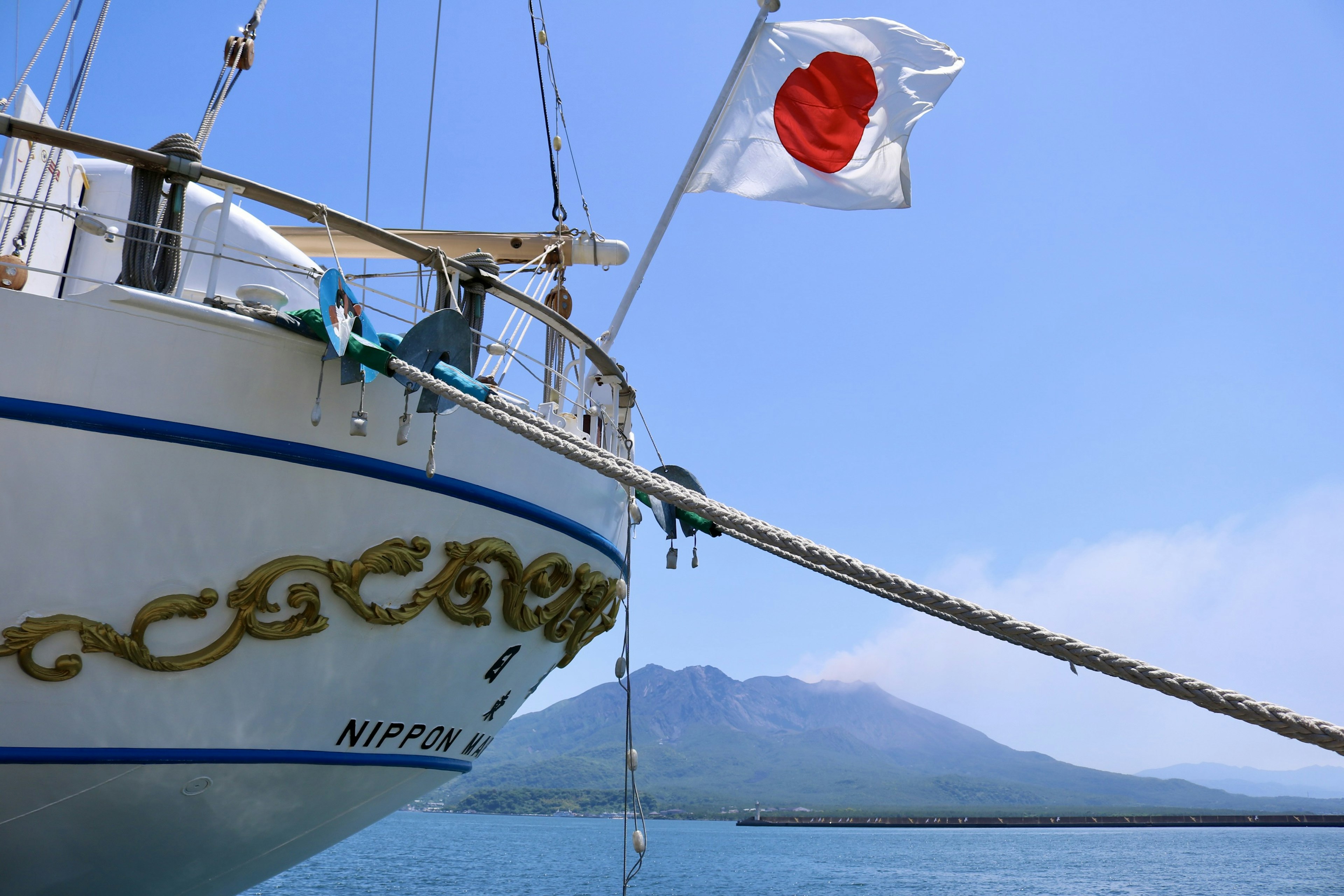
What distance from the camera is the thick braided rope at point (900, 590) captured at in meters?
2.73

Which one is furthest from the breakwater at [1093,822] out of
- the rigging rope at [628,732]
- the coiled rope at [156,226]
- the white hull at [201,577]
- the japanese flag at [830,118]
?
the coiled rope at [156,226]

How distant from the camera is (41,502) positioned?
4.33 meters

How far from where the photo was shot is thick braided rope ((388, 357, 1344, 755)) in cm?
273

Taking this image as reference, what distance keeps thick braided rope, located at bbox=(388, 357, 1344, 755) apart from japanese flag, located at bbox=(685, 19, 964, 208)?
11.1 feet

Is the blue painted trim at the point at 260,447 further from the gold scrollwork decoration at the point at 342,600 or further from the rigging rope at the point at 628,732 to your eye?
the rigging rope at the point at 628,732

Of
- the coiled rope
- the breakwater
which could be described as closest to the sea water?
the breakwater

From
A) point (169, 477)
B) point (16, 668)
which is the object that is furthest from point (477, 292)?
point (16, 668)

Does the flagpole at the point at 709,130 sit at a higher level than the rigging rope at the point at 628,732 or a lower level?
higher

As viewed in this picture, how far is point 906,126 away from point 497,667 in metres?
5.10

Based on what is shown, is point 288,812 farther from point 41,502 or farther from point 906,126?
point 906,126

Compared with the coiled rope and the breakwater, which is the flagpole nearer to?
the coiled rope

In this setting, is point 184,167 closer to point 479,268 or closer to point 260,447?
point 260,447

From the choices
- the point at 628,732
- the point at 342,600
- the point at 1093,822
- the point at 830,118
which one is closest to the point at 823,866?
the point at 628,732

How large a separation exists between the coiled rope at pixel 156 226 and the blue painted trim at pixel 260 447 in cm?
73
